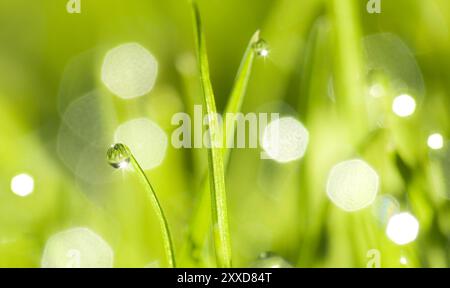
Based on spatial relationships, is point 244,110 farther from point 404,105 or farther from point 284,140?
point 404,105

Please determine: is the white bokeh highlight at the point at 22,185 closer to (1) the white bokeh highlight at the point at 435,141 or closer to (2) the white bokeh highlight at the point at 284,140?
(2) the white bokeh highlight at the point at 284,140

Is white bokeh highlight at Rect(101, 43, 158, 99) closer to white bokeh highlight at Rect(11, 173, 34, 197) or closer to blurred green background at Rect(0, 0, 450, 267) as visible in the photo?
blurred green background at Rect(0, 0, 450, 267)

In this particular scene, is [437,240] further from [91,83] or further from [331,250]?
[91,83]

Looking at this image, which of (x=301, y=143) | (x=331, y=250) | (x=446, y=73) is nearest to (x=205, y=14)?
(x=301, y=143)

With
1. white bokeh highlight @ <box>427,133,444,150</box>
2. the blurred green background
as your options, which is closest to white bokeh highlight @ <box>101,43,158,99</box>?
the blurred green background

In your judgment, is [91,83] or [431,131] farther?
[91,83]
